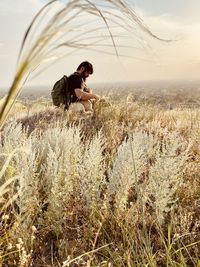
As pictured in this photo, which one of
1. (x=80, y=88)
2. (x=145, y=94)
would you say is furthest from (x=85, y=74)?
(x=145, y=94)

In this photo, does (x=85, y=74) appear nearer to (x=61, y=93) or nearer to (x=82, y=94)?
(x=82, y=94)

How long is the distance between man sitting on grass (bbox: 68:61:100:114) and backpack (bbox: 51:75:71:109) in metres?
0.10

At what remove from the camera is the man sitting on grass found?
793cm

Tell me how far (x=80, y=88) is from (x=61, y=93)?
40 centimetres

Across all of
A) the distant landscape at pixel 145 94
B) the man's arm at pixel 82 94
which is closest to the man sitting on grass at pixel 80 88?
the man's arm at pixel 82 94

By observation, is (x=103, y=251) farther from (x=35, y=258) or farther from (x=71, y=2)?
(x=71, y=2)

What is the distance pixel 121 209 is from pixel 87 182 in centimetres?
30

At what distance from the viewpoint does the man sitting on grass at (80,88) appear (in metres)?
7.93

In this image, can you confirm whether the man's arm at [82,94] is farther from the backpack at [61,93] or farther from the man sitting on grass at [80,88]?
the backpack at [61,93]

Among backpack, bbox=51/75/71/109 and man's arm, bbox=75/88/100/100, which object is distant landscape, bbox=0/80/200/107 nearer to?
man's arm, bbox=75/88/100/100

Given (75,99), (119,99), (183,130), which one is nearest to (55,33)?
(183,130)

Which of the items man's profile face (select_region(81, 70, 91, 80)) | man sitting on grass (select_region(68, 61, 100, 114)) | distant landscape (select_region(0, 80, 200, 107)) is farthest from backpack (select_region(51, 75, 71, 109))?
distant landscape (select_region(0, 80, 200, 107))

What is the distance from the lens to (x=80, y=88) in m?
8.09

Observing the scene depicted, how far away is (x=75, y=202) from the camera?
3.02m
